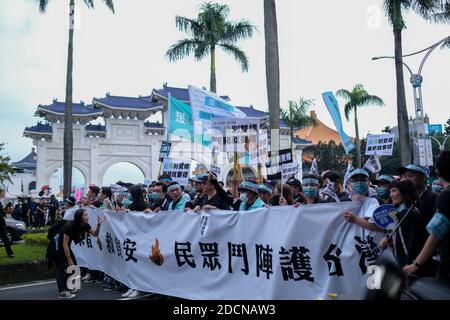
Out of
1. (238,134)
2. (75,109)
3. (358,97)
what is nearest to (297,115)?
(358,97)

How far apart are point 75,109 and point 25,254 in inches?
1033

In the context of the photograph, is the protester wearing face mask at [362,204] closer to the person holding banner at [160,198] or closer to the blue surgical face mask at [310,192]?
the blue surgical face mask at [310,192]

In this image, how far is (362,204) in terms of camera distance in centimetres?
502

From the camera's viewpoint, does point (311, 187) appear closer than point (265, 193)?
Yes

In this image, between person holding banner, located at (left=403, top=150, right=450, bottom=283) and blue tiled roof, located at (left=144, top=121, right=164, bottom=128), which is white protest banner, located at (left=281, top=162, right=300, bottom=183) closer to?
person holding banner, located at (left=403, top=150, right=450, bottom=283)

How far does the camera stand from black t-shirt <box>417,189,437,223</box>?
4.20 meters

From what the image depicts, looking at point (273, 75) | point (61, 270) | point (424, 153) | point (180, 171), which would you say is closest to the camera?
point (61, 270)

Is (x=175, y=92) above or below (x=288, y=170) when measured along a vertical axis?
above

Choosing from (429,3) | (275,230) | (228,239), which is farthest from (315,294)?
(429,3)

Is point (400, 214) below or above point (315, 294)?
above

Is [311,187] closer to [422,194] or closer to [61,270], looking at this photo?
[422,194]
